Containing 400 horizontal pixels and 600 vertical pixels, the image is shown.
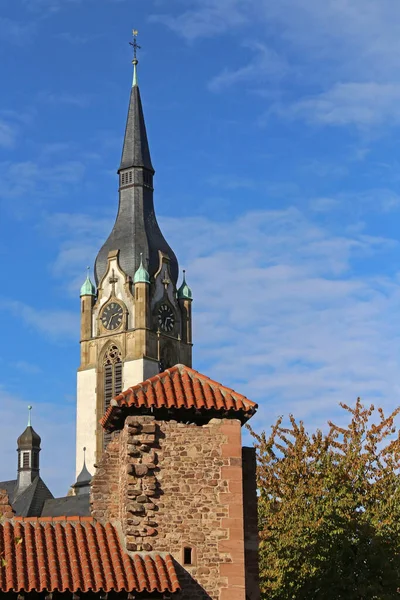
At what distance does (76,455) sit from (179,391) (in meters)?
72.9

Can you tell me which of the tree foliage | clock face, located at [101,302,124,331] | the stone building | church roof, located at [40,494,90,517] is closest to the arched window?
clock face, located at [101,302,124,331]

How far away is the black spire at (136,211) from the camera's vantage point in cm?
9831

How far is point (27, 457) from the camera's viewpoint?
8925cm

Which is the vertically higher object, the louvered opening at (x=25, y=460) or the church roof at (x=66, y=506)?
the louvered opening at (x=25, y=460)

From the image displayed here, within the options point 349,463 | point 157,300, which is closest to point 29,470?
point 157,300

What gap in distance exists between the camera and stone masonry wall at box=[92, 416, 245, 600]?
20.0 meters

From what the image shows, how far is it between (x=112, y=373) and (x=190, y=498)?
243ft

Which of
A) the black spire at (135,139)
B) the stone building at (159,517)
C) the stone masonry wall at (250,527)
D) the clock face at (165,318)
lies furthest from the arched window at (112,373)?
the stone masonry wall at (250,527)

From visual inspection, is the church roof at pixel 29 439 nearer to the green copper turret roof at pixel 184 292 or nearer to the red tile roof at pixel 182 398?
the green copper turret roof at pixel 184 292

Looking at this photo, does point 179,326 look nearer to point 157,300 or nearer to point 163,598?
point 157,300

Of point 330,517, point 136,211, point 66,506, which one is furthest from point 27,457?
point 330,517

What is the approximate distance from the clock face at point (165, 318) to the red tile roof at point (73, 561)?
250 feet

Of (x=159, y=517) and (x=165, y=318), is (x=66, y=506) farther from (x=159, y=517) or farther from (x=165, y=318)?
(x=159, y=517)

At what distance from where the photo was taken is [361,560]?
3064 cm
